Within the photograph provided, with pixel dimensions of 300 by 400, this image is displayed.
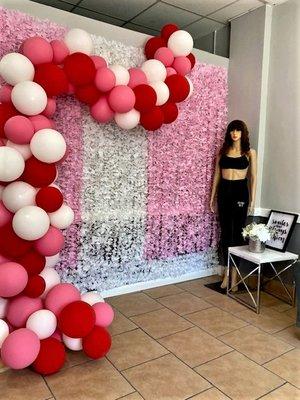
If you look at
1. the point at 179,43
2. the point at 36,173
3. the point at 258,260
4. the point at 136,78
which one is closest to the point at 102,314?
the point at 36,173

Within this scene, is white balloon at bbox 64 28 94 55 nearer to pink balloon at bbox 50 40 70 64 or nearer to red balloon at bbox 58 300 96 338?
pink balloon at bbox 50 40 70 64

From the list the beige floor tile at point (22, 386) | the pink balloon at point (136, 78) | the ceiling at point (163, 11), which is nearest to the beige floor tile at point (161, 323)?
the beige floor tile at point (22, 386)

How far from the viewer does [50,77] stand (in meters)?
2.03

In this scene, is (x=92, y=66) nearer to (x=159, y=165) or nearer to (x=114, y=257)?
(x=159, y=165)

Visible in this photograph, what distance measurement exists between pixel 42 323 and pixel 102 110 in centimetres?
144

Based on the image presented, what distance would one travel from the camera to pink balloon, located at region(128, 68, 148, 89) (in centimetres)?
244

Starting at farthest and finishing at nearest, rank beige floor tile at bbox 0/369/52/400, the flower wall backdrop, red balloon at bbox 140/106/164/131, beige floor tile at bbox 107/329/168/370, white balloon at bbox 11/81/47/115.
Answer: the flower wall backdrop → red balloon at bbox 140/106/164/131 → beige floor tile at bbox 107/329/168/370 → white balloon at bbox 11/81/47/115 → beige floor tile at bbox 0/369/52/400

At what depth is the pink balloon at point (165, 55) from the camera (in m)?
2.61

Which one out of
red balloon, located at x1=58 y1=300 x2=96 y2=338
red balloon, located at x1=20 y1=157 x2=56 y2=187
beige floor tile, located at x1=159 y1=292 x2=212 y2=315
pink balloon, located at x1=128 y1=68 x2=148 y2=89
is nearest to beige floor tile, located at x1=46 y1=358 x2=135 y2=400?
red balloon, located at x1=58 y1=300 x2=96 y2=338

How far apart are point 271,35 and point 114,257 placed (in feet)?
8.06

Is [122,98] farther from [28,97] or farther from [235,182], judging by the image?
[235,182]

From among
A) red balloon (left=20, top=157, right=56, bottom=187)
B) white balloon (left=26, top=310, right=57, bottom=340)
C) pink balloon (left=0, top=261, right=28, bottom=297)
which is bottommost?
white balloon (left=26, top=310, right=57, bottom=340)

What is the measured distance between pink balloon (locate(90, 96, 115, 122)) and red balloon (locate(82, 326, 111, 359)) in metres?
1.43

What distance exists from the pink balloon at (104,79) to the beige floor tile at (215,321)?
181cm
